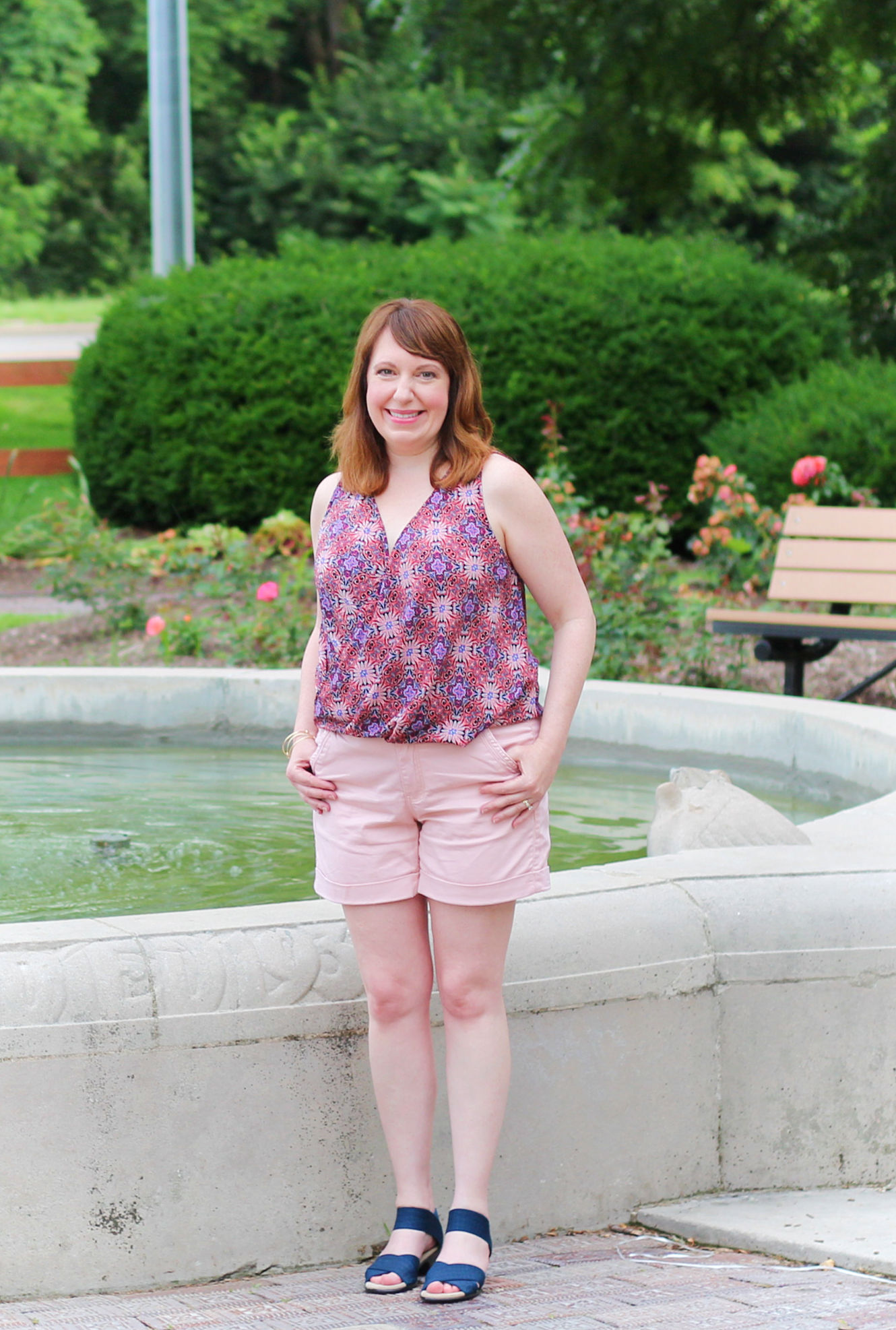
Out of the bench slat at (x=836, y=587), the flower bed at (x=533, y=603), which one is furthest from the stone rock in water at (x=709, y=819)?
the flower bed at (x=533, y=603)

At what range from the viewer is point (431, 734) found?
8.67 ft

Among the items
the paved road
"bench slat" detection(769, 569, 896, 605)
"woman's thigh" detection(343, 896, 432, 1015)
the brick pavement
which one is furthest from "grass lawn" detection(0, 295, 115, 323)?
the brick pavement

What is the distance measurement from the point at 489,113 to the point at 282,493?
9986mm

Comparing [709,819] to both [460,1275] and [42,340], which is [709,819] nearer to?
[460,1275]

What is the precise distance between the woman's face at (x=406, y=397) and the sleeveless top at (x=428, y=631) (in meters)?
0.11

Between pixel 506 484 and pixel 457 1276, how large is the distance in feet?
4.09

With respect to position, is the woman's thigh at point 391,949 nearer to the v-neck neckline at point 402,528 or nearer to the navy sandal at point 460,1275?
the navy sandal at point 460,1275

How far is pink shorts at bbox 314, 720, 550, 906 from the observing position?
264 cm

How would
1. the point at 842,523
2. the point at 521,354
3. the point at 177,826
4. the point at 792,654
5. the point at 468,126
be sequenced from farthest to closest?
the point at 468,126, the point at 521,354, the point at 842,523, the point at 792,654, the point at 177,826

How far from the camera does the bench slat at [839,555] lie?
7.57m

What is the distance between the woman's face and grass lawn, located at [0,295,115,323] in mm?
27321

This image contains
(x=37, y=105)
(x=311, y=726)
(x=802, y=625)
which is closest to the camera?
(x=311, y=726)

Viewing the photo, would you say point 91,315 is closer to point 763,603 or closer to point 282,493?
point 282,493

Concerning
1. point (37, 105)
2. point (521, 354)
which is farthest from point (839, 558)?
point (37, 105)
